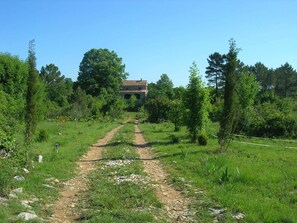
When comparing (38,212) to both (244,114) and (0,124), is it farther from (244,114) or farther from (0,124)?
(244,114)

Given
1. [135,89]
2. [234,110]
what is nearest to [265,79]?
[135,89]

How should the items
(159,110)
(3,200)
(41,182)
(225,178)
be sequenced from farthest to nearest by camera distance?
(159,110) < (225,178) < (41,182) < (3,200)

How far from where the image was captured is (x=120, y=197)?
10.2 meters

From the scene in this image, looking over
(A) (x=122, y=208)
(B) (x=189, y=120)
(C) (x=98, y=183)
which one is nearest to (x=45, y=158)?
(C) (x=98, y=183)

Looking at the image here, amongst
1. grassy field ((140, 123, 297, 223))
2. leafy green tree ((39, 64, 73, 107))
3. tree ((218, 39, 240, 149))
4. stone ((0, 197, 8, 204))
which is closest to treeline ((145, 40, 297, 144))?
tree ((218, 39, 240, 149))

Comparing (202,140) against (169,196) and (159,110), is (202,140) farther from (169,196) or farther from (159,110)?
(159,110)

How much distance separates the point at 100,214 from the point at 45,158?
29.9ft

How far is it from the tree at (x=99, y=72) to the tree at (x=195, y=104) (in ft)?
212

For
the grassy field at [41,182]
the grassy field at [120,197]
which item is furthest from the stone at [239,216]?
the grassy field at [41,182]

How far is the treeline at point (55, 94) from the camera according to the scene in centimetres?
1421

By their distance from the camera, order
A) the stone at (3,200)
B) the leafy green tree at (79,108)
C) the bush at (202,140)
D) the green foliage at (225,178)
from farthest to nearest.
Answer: the leafy green tree at (79,108) → the bush at (202,140) → the green foliage at (225,178) → the stone at (3,200)

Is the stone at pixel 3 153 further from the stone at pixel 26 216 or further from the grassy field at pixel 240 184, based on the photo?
the grassy field at pixel 240 184

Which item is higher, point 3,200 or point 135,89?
point 135,89

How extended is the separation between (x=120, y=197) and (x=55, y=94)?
7886 cm
